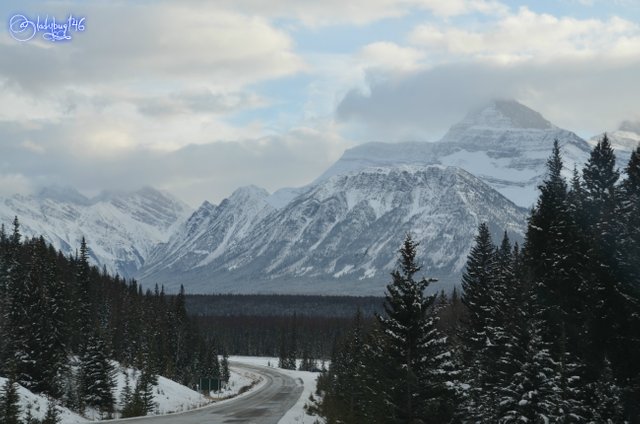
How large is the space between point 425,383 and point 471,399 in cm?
1672

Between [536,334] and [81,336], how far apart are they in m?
65.3

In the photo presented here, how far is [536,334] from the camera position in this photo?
3650cm

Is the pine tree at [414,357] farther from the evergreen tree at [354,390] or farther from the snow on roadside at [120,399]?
the snow on roadside at [120,399]

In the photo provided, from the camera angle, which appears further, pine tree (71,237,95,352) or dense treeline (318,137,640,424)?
pine tree (71,237,95,352)

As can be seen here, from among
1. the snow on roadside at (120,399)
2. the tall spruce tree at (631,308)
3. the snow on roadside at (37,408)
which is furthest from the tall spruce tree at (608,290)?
the snow on roadside at (37,408)

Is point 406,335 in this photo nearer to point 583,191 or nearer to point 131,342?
point 583,191

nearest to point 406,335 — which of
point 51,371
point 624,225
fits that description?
point 624,225

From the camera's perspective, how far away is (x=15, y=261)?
314 feet

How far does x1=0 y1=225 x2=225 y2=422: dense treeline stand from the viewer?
186 ft

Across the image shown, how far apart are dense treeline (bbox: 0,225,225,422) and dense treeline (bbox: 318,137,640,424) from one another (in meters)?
17.2

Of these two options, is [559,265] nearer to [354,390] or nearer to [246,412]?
[354,390]

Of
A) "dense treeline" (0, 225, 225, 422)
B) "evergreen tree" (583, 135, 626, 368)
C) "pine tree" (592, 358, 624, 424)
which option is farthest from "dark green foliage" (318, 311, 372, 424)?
"dense treeline" (0, 225, 225, 422)

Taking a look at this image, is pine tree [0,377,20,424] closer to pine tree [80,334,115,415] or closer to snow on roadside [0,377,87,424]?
snow on roadside [0,377,87,424]

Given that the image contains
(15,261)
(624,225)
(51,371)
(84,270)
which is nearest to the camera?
(624,225)
